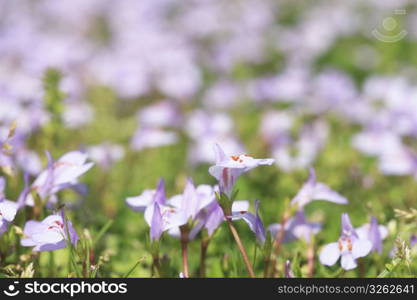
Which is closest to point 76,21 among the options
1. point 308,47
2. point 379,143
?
point 308,47

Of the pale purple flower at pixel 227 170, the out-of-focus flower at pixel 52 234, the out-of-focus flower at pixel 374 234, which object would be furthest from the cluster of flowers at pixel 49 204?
the out-of-focus flower at pixel 374 234

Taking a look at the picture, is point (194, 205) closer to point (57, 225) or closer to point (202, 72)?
point (57, 225)

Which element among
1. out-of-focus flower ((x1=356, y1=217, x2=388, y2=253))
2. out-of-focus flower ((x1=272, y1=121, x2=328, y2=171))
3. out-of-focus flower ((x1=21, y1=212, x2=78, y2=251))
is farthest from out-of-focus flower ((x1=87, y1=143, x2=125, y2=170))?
out-of-focus flower ((x1=356, y1=217, x2=388, y2=253))

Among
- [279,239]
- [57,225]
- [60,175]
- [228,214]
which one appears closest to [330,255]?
[279,239]

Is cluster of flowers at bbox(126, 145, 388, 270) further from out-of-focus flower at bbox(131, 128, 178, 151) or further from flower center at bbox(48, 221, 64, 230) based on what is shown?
out-of-focus flower at bbox(131, 128, 178, 151)

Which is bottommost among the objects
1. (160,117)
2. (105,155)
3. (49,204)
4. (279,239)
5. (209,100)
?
(279,239)

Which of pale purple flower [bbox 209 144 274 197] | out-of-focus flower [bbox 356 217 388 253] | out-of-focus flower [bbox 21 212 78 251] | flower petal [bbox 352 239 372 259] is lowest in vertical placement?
flower petal [bbox 352 239 372 259]

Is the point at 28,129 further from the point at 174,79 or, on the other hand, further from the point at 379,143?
the point at 379,143
